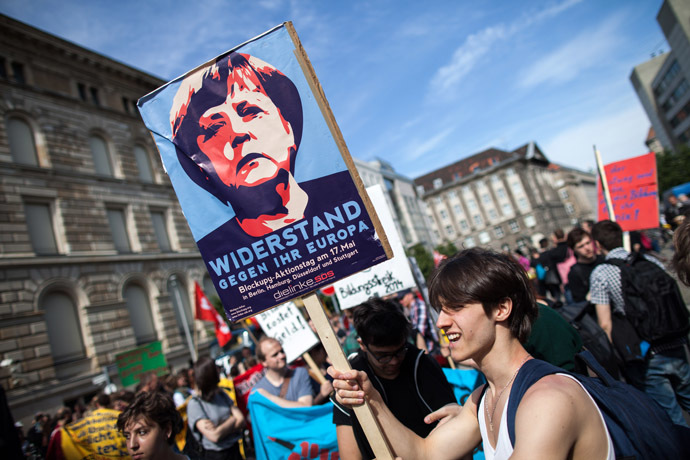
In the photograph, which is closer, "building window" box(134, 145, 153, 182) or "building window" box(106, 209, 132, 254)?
"building window" box(106, 209, 132, 254)

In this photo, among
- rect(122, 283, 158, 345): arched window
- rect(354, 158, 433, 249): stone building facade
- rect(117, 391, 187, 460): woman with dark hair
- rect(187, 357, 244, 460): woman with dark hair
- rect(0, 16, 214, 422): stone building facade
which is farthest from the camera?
rect(354, 158, 433, 249): stone building facade

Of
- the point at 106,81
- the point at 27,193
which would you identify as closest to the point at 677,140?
the point at 106,81

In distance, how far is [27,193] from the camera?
17531mm

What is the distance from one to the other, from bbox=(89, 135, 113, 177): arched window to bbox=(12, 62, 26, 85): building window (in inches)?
138

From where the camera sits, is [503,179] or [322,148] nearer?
[322,148]

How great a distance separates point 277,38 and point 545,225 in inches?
3310

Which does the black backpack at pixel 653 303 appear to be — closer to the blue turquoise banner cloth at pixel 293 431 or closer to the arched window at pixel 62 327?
the blue turquoise banner cloth at pixel 293 431

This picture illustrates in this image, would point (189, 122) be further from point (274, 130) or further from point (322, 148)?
point (322, 148)

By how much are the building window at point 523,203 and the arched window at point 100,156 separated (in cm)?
7120

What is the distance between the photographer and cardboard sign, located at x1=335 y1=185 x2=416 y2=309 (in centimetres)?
565

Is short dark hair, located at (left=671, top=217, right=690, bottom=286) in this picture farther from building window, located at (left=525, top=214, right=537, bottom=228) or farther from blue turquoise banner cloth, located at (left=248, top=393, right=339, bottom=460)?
building window, located at (left=525, top=214, right=537, bottom=228)

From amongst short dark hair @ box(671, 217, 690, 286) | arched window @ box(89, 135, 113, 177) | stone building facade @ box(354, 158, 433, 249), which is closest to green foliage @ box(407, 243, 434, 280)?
stone building facade @ box(354, 158, 433, 249)

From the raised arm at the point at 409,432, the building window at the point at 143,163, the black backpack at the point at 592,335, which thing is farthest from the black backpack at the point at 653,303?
the building window at the point at 143,163

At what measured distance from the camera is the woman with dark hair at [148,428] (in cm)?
308
